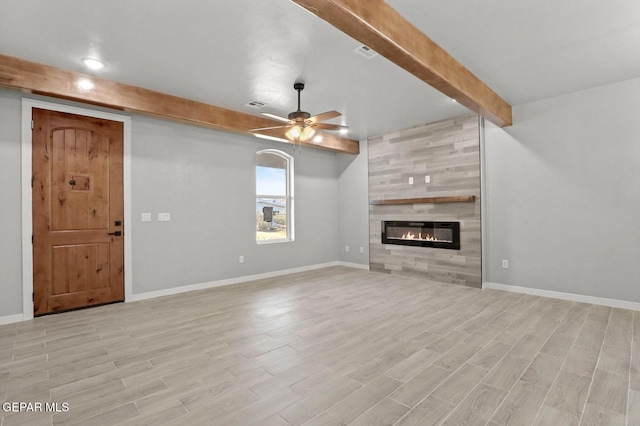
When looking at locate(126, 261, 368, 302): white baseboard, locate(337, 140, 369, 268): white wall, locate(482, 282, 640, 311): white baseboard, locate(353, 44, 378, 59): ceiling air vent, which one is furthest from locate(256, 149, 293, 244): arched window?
locate(482, 282, 640, 311): white baseboard

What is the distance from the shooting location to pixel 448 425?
1.80 metres

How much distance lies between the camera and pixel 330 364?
2529mm

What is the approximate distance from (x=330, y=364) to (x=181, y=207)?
3.55 metres

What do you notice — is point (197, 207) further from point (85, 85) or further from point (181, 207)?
point (85, 85)

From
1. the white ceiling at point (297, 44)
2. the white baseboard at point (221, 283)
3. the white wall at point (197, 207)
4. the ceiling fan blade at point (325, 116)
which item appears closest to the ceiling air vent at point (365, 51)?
the white ceiling at point (297, 44)

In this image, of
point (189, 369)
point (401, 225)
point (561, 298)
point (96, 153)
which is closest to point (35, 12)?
point (96, 153)

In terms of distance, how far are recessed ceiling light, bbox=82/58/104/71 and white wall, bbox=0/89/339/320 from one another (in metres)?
1.12

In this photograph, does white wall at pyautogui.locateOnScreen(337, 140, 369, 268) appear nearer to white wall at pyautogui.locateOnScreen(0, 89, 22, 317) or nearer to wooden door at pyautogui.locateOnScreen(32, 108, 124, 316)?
wooden door at pyautogui.locateOnScreen(32, 108, 124, 316)

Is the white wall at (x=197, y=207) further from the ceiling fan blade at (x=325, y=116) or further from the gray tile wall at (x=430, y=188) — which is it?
the ceiling fan blade at (x=325, y=116)

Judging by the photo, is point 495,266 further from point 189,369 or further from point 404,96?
point 189,369

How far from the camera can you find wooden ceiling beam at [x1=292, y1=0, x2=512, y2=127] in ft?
6.81

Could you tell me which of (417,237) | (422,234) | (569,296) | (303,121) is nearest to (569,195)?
(569,296)

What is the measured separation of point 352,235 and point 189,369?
497cm

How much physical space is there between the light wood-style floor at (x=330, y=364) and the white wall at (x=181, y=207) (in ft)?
2.51
